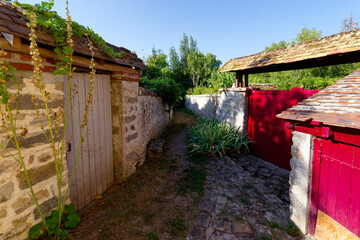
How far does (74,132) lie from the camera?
2775 millimetres

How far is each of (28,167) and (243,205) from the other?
Answer: 3205 mm

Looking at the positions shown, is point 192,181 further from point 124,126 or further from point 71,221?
point 71,221

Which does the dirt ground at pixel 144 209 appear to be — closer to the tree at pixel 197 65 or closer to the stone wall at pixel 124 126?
the stone wall at pixel 124 126

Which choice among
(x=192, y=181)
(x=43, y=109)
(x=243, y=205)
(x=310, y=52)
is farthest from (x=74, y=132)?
(x=310, y=52)

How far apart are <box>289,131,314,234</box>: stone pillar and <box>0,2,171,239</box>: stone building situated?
317cm

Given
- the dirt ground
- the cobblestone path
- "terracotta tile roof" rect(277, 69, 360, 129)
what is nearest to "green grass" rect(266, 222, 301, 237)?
the cobblestone path

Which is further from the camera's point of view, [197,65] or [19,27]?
[197,65]

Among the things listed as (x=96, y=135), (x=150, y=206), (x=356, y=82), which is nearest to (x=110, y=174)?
(x=96, y=135)

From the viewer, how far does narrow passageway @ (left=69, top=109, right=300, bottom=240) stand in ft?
8.16

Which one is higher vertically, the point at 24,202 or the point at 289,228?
the point at 24,202

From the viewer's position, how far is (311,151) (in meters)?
2.49

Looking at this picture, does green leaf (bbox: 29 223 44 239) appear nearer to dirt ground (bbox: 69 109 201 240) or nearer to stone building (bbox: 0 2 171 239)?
stone building (bbox: 0 2 171 239)

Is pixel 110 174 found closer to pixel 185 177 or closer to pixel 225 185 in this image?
pixel 185 177

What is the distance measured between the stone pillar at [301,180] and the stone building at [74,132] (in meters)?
3.17
